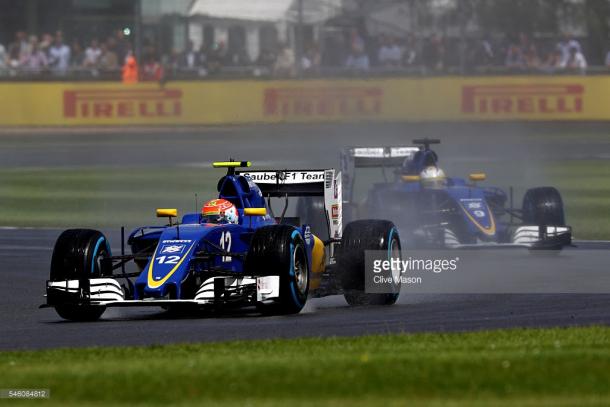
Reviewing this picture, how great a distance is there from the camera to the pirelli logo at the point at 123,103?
3950cm

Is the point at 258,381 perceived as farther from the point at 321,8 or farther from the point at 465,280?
the point at 321,8

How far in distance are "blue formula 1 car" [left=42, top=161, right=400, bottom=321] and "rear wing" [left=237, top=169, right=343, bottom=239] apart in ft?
2.23

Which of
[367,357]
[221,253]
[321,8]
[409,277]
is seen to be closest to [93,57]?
[321,8]

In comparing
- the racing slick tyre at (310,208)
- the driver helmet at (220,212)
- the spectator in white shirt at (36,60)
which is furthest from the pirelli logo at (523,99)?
the driver helmet at (220,212)

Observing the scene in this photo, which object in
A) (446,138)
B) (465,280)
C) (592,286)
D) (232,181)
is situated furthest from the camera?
(446,138)

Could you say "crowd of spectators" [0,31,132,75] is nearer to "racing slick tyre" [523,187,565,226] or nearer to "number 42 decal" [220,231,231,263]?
"racing slick tyre" [523,187,565,226]

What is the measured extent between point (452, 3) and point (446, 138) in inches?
197

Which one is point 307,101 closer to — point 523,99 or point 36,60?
point 523,99

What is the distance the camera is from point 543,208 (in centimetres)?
1975

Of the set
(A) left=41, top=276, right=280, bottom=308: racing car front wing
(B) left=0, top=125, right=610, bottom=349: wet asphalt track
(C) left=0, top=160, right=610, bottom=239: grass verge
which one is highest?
(A) left=41, top=276, right=280, bottom=308: racing car front wing

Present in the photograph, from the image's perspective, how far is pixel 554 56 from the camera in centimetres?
3956

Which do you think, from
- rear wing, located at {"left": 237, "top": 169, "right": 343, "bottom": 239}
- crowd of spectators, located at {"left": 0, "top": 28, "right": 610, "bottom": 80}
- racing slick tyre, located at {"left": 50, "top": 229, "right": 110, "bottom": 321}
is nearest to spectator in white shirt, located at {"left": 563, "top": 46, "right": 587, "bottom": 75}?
crowd of spectators, located at {"left": 0, "top": 28, "right": 610, "bottom": 80}

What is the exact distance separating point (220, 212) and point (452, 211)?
6.33m

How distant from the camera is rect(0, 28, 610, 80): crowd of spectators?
39250 mm
